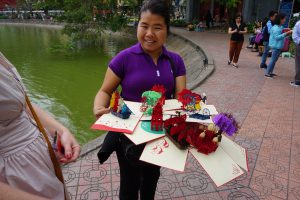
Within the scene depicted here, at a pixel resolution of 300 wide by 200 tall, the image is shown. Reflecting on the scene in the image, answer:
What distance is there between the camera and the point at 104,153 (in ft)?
5.43

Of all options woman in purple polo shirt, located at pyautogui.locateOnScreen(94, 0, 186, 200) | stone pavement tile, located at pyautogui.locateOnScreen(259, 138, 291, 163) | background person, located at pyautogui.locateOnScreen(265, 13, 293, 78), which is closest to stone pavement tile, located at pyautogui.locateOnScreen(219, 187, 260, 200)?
stone pavement tile, located at pyautogui.locateOnScreen(259, 138, 291, 163)

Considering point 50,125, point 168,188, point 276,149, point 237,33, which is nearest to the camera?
point 50,125

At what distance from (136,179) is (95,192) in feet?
3.07

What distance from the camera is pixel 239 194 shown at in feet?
8.82

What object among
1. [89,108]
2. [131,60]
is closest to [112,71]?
[131,60]

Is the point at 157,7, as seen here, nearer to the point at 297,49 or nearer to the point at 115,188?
the point at 115,188

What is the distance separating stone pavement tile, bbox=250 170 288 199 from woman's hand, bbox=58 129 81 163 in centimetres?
211

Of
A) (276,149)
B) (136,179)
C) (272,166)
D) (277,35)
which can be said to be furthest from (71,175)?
(277,35)

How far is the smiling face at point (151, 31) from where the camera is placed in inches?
63.9

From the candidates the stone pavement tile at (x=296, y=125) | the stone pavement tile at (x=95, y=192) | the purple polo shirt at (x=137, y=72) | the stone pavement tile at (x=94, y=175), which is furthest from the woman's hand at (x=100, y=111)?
the stone pavement tile at (x=296, y=125)

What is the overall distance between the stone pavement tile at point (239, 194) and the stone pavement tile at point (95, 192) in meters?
1.15

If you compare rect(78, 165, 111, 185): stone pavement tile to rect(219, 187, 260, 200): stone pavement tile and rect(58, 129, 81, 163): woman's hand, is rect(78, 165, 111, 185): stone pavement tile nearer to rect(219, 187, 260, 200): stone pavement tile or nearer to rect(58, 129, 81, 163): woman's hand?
rect(219, 187, 260, 200): stone pavement tile

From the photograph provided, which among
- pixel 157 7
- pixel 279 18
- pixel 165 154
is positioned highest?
pixel 157 7

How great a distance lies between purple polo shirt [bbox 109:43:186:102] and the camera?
1.69m
